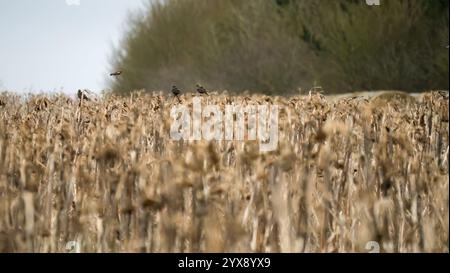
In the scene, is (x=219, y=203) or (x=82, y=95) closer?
(x=219, y=203)

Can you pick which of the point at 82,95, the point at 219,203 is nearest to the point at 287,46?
the point at 82,95

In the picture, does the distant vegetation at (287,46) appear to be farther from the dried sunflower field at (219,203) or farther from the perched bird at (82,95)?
the dried sunflower field at (219,203)

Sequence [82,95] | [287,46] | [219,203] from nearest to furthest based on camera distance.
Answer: [219,203]
[82,95]
[287,46]

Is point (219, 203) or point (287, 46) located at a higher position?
point (287, 46)

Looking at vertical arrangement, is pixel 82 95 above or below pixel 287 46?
below

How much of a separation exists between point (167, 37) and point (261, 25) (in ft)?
13.9

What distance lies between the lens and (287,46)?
19.0 metres

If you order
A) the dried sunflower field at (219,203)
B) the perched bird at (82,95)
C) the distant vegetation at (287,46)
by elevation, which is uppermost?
the distant vegetation at (287,46)

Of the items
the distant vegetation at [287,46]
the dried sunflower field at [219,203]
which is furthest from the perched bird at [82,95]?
the distant vegetation at [287,46]

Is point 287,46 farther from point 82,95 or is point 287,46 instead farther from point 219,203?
point 219,203

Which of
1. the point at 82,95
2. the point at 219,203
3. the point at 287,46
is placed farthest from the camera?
the point at 287,46

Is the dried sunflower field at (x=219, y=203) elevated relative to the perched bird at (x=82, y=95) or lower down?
lower down

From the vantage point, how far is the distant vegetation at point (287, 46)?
646 inches
